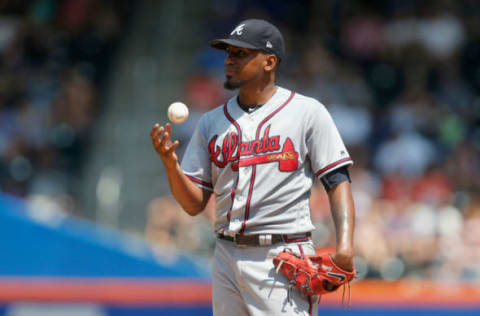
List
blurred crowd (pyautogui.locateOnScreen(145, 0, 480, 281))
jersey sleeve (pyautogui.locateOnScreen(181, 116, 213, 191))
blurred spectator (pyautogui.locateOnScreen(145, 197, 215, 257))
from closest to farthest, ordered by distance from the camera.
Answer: jersey sleeve (pyautogui.locateOnScreen(181, 116, 213, 191)), blurred crowd (pyautogui.locateOnScreen(145, 0, 480, 281)), blurred spectator (pyautogui.locateOnScreen(145, 197, 215, 257))

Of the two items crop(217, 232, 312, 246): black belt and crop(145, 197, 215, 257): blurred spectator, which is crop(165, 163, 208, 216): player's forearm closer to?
crop(217, 232, 312, 246): black belt

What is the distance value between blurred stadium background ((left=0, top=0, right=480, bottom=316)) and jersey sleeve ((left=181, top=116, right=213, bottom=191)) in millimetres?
3021

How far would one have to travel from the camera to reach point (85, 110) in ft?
32.0

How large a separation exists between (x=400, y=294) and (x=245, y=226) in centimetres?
350

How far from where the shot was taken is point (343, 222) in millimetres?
3328

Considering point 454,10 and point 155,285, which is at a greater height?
Result: point 454,10

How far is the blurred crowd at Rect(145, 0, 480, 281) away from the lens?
24.7 ft

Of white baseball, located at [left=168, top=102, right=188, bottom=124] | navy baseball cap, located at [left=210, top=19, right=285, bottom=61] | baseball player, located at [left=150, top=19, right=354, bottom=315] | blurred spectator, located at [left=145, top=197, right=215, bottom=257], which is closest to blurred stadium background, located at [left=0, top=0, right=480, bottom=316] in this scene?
blurred spectator, located at [left=145, top=197, right=215, bottom=257]

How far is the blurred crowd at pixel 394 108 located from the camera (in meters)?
7.52

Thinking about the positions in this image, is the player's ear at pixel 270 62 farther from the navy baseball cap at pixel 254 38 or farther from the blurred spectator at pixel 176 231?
the blurred spectator at pixel 176 231

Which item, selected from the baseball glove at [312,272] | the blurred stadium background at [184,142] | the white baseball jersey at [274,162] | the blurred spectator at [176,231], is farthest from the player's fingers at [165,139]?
the blurred spectator at [176,231]

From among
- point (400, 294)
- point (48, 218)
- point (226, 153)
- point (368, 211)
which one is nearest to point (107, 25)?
point (48, 218)

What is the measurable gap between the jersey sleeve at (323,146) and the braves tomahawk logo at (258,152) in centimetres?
9

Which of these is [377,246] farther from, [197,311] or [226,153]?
[226,153]
